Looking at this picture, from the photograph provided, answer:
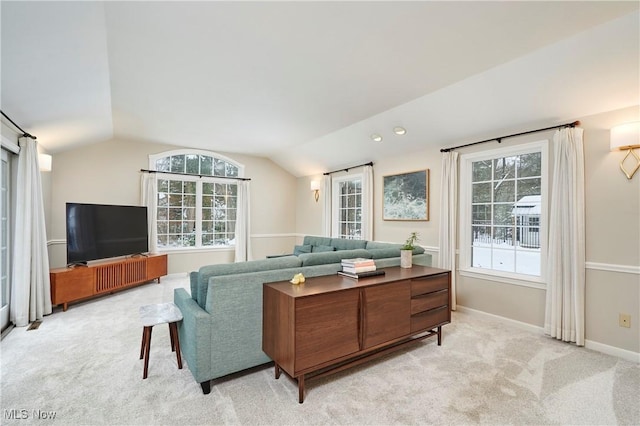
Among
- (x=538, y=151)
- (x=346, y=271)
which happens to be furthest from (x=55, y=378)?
(x=538, y=151)

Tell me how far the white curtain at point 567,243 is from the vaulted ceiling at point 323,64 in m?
0.41

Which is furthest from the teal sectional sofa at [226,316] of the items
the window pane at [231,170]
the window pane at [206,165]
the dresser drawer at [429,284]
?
the window pane at [231,170]

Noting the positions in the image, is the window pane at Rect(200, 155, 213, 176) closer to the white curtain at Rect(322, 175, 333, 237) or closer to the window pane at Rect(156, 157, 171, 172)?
the window pane at Rect(156, 157, 171, 172)

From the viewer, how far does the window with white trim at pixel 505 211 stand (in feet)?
11.6

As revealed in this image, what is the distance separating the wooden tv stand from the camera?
13.0ft

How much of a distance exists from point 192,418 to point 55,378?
134cm

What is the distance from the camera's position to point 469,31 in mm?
2334

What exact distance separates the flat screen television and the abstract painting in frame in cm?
426

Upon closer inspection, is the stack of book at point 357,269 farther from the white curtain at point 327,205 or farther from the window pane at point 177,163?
the window pane at point 177,163

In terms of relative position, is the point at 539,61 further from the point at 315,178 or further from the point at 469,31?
the point at 315,178

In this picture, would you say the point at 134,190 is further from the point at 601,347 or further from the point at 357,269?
the point at 601,347

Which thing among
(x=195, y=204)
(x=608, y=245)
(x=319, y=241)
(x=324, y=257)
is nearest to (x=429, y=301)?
(x=324, y=257)

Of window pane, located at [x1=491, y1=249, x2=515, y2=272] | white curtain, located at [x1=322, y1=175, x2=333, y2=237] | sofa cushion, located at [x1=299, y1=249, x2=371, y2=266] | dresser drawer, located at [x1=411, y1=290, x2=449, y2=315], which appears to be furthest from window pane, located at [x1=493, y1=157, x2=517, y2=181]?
white curtain, located at [x1=322, y1=175, x2=333, y2=237]

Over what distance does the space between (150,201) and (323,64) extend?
4395mm
